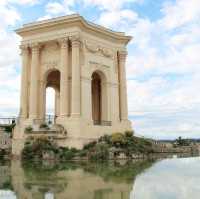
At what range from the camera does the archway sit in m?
37.2

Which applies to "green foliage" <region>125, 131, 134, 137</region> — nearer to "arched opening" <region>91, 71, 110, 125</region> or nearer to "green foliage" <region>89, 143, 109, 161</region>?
"arched opening" <region>91, 71, 110, 125</region>

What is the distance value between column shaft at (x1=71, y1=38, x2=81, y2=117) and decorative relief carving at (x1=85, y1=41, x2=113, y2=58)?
206cm

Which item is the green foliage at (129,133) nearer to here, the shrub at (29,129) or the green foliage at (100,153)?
the green foliage at (100,153)

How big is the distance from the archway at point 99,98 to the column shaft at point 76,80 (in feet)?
15.5

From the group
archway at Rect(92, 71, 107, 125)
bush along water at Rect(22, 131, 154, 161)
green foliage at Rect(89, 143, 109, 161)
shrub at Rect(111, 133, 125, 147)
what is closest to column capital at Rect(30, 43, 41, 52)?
archway at Rect(92, 71, 107, 125)

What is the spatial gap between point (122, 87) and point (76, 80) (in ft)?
23.6

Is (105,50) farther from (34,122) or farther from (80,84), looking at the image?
(34,122)

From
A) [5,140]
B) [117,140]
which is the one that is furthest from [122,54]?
[5,140]

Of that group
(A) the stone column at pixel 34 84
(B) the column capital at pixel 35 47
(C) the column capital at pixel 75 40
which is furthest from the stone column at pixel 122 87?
(A) the stone column at pixel 34 84

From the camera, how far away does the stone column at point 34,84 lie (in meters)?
34.9

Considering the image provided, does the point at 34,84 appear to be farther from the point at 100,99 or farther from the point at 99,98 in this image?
the point at 99,98

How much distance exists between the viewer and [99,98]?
134ft

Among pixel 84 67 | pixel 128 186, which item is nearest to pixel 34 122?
pixel 84 67

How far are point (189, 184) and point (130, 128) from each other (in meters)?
25.2
